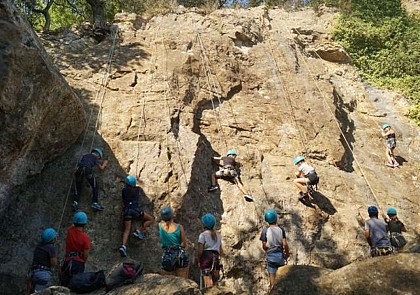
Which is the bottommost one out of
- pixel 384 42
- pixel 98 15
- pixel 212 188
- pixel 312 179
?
pixel 212 188

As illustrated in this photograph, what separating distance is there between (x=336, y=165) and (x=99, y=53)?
7.07 m

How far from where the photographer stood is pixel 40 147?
A: 8094 mm

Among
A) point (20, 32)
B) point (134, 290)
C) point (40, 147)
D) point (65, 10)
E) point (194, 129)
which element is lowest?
point (65, 10)

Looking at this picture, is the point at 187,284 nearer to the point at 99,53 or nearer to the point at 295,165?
the point at 295,165

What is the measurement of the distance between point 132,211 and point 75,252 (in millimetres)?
1607

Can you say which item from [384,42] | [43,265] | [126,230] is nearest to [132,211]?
[126,230]

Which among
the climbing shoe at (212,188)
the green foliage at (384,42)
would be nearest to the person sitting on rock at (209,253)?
the climbing shoe at (212,188)

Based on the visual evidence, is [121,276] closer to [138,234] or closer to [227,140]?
[138,234]

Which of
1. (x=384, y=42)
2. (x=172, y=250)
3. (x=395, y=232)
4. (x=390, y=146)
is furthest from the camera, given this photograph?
(x=384, y=42)

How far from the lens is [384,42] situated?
1591cm

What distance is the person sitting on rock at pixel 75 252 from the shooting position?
6117mm

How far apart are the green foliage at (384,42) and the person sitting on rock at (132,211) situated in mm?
10066

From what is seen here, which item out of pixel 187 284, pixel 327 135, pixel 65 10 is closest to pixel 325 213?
pixel 327 135

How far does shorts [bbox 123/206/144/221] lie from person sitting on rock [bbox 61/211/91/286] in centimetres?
126
